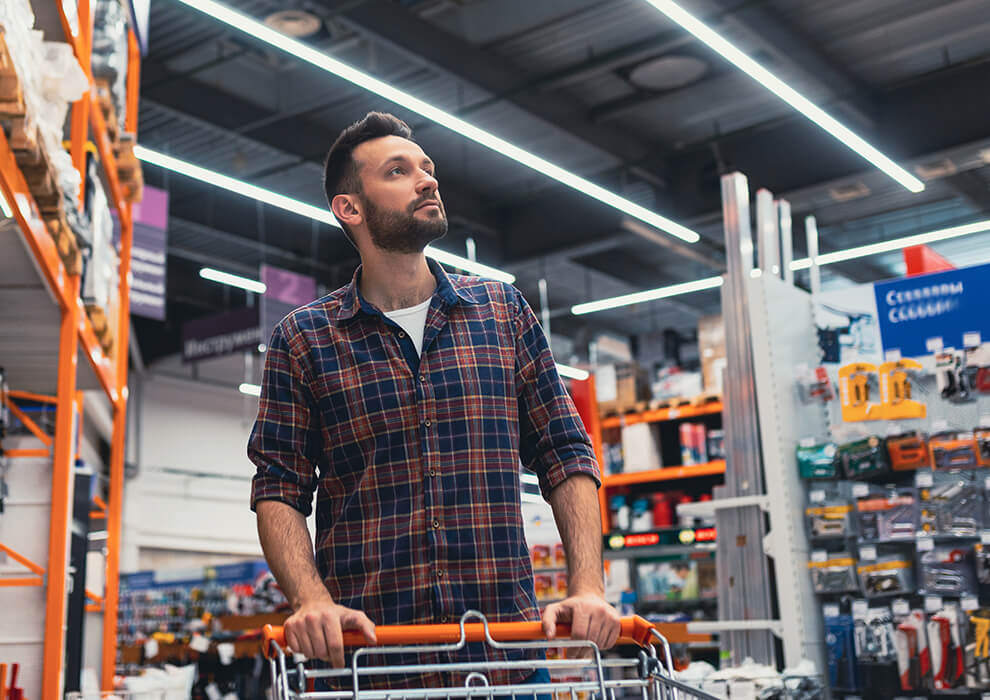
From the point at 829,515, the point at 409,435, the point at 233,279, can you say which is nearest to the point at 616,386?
the point at 829,515

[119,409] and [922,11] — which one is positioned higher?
[922,11]

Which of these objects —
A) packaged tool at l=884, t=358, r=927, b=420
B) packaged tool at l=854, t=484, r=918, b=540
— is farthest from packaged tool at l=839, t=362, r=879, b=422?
packaged tool at l=854, t=484, r=918, b=540

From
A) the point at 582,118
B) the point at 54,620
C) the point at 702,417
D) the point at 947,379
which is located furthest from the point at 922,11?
the point at 54,620

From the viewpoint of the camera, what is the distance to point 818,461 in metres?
5.88

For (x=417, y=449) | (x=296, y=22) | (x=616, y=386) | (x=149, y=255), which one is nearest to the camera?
(x=417, y=449)

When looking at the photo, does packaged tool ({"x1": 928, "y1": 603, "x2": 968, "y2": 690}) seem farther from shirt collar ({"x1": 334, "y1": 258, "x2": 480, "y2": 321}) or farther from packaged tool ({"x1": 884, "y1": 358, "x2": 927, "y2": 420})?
shirt collar ({"x1": 334, "y1": 258, "x2": 480, "y2": 321})

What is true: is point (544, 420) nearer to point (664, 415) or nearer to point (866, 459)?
point (866, 459)

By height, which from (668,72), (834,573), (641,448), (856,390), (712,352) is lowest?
(834,573)

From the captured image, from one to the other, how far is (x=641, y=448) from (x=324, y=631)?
7.74 m

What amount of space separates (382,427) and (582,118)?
1089 cm

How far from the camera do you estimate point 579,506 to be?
2000mm

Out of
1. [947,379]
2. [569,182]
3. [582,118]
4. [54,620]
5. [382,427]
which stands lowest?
[54,620]

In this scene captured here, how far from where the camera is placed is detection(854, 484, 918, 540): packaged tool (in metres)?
5.50

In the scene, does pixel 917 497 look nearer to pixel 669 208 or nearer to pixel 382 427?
pixel 382 427
